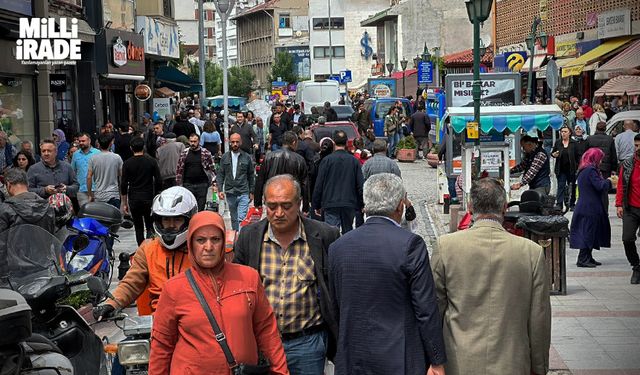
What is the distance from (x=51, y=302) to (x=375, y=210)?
225 cm

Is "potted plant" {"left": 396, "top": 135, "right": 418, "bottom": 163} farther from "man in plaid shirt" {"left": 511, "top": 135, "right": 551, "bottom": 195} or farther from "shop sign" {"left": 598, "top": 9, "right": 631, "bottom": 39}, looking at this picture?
"man in plaid shirt" {"left": 511, "top": 135, "right": 551, "bottom": 195}

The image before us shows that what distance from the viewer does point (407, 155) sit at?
37500 mm

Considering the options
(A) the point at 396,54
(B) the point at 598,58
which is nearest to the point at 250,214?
(B) the point at 598,58

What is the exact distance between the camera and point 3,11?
2439 cm

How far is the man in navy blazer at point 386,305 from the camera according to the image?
18.9 feet

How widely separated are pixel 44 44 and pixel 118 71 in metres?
8.61

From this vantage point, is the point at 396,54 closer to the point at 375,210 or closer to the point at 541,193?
the point at 541,193

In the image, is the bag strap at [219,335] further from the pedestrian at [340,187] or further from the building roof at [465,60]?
the building roof at [465,60]

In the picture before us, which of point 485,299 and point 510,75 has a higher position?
point 510,75

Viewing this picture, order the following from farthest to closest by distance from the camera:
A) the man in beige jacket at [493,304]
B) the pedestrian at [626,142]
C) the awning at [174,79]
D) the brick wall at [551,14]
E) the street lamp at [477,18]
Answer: the awning at [174,79] → the brick wall at [551,14] → the pedestrian at [626,142] → the street lamp at [477,18] → the man in beige jacket at [493,304]

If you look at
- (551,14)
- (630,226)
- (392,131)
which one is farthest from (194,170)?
(551,14)

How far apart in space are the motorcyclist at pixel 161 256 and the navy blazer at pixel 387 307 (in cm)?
96

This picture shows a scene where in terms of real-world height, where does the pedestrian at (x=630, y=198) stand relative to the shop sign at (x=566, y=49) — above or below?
below

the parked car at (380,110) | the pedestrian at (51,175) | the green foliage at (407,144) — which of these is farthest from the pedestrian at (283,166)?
the parked car at (380,110)
